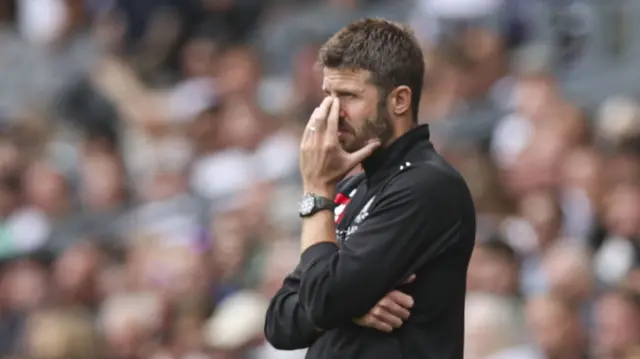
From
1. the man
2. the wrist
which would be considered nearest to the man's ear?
the man

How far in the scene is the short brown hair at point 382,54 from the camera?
3799mm

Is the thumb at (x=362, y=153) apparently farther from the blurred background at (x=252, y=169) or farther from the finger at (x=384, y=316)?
the blurred background at (x=252, y=169)

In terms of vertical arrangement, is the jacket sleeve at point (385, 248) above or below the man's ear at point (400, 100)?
below

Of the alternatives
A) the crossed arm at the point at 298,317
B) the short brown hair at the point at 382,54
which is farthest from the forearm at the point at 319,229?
the short brown hair at the point at 382,54

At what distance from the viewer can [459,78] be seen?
887cm

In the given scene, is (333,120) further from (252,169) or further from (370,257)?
(252,169)

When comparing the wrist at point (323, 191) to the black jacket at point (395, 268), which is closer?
the black jacket at point (395, 268)

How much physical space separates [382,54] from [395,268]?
0.55 meters

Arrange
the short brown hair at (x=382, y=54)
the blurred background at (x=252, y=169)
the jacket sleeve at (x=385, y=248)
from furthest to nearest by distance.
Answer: the blurred background at (x=252, y=169) → the short brown hair at (x=382, y=54) → the jacket sleeve at (x=385, y=248)

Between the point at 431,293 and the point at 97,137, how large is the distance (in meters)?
7.43

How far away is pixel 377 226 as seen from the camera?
370cm

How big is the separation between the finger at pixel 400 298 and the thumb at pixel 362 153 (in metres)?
0.36

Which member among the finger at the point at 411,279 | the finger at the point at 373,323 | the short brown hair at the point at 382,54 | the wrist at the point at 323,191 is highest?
the short brown hair at the point at 382,54

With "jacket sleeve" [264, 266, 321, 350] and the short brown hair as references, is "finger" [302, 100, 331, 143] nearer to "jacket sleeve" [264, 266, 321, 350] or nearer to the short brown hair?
the short brown hair
